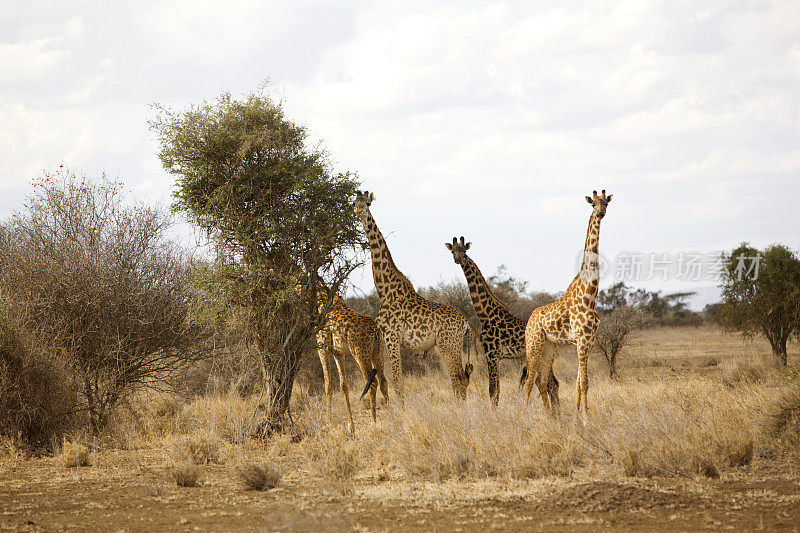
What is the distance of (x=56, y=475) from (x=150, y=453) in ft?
5.62

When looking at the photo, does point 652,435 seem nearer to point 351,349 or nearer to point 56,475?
point 351,349

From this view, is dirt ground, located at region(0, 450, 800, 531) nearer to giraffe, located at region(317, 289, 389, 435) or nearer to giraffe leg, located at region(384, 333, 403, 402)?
giraffe leg, located at region(384, 333, 403, 402)

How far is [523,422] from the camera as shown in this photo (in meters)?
7.91

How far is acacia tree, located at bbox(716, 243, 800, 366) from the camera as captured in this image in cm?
1970

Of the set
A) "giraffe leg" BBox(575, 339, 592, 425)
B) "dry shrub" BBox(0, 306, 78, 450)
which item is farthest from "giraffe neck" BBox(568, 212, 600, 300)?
"dry shrub" BBox(0, 306, 78, 450)

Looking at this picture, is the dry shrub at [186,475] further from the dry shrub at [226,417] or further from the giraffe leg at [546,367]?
the giraffe leg at [546,367]

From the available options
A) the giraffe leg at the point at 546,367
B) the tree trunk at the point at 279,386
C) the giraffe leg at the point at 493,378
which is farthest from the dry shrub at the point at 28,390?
the giraffe leg at the point at 546,367

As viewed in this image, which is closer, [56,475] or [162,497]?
[162,497]

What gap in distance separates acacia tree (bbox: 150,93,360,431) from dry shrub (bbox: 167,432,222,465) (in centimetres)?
104

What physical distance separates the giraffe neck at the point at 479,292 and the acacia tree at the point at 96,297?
4585 mm

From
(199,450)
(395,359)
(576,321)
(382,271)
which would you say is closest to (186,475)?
(199,450)

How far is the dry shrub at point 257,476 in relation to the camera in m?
7.18

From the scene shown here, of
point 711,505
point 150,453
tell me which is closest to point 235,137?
point 150,453

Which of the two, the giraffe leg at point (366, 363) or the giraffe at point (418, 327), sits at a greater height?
the giraffe at point (418, 327)
